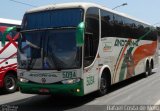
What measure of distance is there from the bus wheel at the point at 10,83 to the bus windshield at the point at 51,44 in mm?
3794

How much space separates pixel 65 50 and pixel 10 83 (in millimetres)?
5571

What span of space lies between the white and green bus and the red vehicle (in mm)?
3336

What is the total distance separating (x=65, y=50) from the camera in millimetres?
10906

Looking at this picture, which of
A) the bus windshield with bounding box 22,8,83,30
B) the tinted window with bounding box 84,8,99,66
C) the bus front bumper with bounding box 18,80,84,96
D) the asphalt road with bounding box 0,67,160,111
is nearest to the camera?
the bus front bumper with bounding box 18,80,84,96

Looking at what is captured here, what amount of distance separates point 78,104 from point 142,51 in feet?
30.0

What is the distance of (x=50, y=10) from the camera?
11742 millimetres

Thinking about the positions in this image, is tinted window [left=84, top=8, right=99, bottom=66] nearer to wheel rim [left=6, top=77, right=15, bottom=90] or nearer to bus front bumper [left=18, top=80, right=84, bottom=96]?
bus front bumper [left=18, top=80, right=84, bottom=96]

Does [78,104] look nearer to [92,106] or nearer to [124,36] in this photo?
[92,106]

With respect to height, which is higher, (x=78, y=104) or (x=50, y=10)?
(x=50, y=10)

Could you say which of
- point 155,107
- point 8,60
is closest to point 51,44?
point 155,107

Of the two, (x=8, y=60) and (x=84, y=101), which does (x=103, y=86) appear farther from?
(x=8, y=60)

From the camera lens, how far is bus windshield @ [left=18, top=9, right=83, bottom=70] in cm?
1088

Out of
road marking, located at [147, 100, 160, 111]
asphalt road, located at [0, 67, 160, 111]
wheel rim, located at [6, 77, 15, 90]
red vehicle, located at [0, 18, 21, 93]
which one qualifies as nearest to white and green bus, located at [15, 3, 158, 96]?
asphalt road, located at [0, 67, 160, 111]

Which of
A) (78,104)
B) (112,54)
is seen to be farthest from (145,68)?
(78,104)
